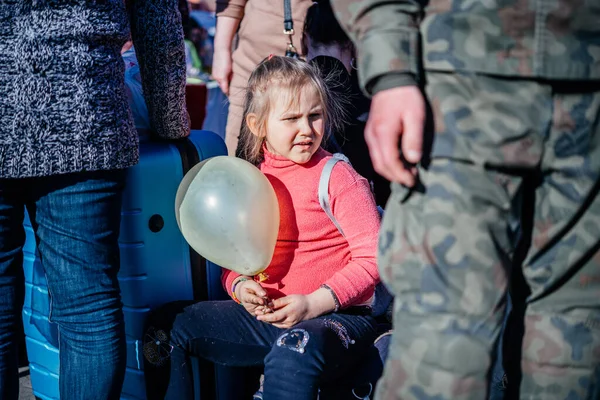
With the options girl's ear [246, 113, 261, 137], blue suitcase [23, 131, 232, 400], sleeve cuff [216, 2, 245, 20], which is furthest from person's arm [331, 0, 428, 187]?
sleeve cuff [216, 2, 245, 20]

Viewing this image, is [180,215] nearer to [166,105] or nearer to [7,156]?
[166,105]

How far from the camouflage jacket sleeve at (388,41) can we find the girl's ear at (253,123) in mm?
898

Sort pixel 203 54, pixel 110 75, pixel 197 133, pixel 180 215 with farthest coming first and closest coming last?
pixel 203 54 < pixel 197 133 < pixel 180 215 < pixel 110 75

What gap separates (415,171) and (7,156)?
930 mm

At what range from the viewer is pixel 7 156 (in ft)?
5.23

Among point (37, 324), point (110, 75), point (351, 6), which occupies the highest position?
point (351, 6)

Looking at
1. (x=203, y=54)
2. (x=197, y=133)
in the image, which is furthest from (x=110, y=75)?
(x=203, y=54)

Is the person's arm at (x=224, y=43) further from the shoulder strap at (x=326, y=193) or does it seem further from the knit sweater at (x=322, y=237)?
the shoulder strap at (x=326, y=193)

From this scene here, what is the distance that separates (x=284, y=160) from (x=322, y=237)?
10.4 inches

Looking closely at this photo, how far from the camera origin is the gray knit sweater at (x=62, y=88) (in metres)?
1.56

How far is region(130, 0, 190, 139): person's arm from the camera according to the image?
187 centimetres

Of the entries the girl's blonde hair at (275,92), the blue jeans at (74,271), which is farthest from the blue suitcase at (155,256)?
the blue jeans at (74,271)

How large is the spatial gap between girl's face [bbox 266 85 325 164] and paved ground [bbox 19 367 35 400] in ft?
4.52

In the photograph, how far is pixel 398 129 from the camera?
125 centimetres
